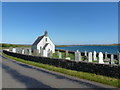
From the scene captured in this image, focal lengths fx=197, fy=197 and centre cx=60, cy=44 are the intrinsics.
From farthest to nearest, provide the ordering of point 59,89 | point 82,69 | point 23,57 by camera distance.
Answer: point 23,57 → point 82,69 → point 59,89

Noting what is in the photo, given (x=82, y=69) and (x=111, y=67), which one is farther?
(x=82, y=69)

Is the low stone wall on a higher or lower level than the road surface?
higher

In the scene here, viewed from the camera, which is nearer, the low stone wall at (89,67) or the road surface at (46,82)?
the road surface at (46,82)

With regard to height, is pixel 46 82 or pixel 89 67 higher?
pixel 89 67

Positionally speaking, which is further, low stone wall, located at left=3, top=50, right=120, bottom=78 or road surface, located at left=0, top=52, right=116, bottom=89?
low stone wall, located at left=3, top=50, right=120, bottom=78

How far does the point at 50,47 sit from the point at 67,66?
3164 cm

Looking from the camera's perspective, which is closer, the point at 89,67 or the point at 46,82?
the point at 46,82

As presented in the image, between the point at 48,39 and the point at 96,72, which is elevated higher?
the point at 48,39

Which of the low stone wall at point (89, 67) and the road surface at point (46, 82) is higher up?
the low stone wall at point (89, 67)

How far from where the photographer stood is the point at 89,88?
7.92 meters

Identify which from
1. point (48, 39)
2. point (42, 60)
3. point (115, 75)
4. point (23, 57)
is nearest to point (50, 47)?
point (48, 39)

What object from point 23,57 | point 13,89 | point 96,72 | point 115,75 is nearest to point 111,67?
point 115,75

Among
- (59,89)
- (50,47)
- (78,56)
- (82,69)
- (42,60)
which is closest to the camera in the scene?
(59,89)

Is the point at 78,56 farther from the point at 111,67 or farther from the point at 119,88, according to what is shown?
the point at 119,88
